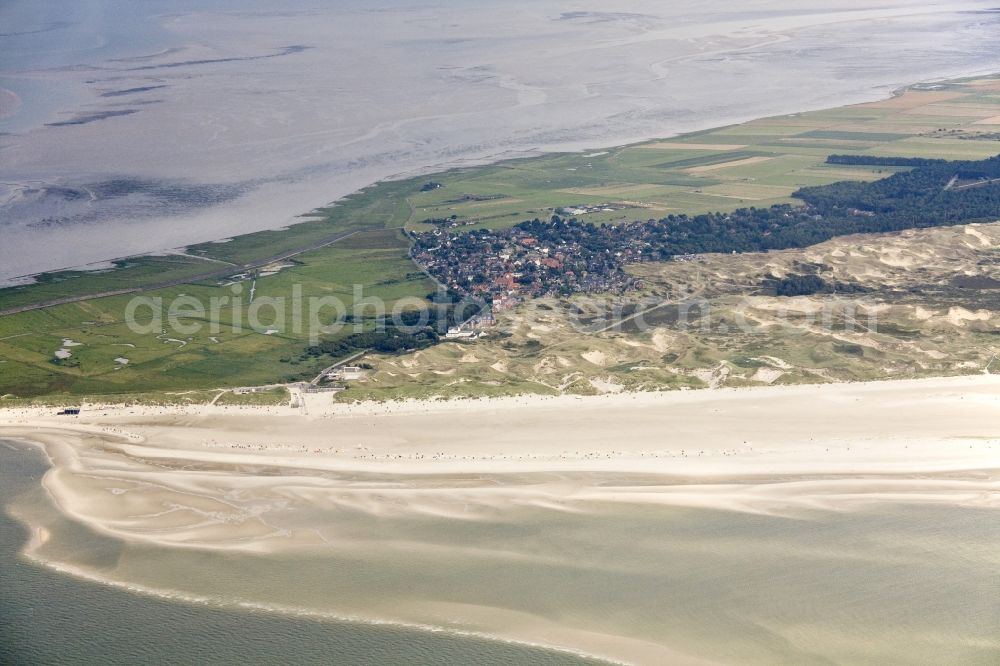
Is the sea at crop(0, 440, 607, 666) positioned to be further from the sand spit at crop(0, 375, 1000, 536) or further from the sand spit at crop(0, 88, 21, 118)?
the sand spit at crop(0, 88, 21, 118)

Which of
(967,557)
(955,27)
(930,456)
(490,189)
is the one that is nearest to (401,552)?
(967,557)

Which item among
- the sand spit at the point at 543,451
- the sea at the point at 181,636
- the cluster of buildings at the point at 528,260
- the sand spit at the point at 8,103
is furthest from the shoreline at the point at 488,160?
the sand spit at the point at 8,103

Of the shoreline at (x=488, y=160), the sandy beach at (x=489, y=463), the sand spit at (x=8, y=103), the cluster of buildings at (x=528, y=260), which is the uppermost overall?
the sand spit at (x=8, y=103)

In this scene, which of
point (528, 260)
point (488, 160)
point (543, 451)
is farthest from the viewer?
point (488, 160)

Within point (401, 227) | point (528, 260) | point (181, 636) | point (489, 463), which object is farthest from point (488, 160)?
point (181, 636)

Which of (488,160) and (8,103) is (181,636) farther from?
(8,103)

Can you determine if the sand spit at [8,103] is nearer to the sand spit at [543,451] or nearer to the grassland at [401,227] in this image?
the grassland at [401,227]

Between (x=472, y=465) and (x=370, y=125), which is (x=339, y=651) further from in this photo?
(x=370, y=125)
